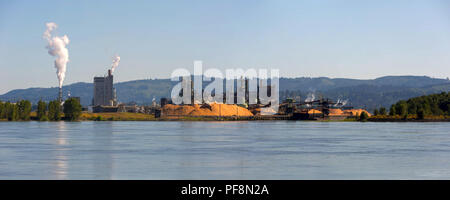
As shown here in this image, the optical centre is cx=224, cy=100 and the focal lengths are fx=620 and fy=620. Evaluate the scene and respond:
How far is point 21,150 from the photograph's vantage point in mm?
61438

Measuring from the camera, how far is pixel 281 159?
52.0 m

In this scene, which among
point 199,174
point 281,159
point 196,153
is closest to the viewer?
point 199,174
